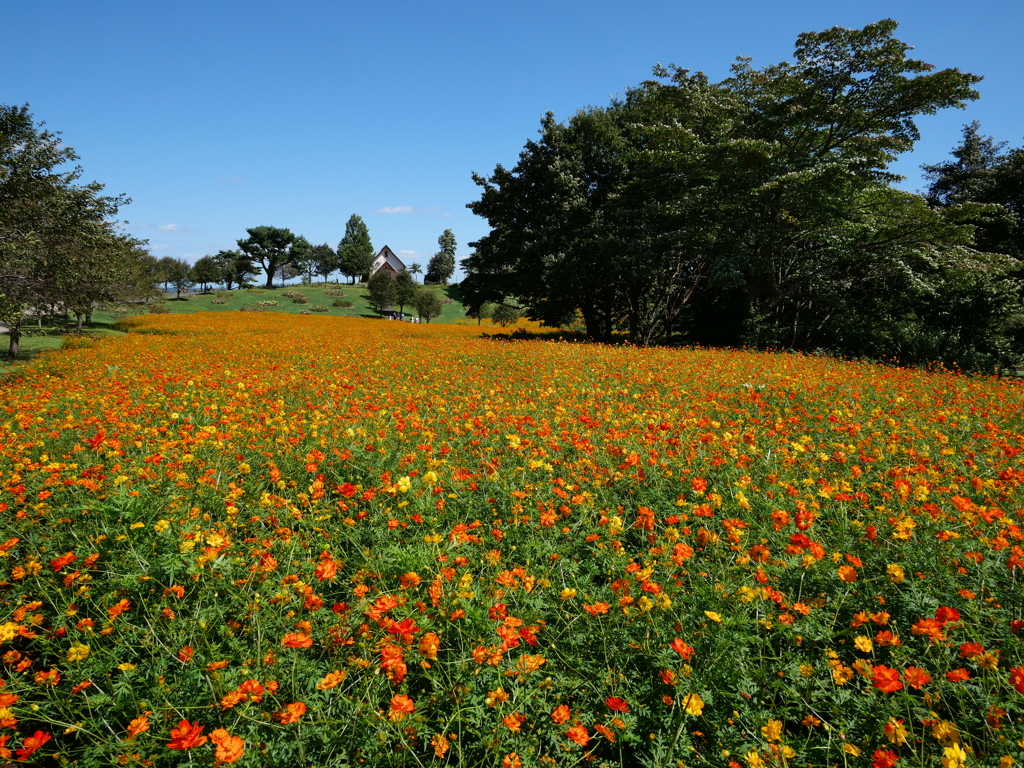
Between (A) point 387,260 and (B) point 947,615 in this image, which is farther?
(A) point 387,260

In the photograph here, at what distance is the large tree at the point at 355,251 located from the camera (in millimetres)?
93438

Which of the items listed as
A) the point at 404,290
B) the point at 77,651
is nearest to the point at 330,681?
the point at 77,651

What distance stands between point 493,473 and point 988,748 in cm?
303

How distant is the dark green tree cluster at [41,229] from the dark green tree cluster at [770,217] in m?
14.7

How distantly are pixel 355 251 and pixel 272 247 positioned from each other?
54.8ft

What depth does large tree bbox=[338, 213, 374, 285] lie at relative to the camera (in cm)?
9344

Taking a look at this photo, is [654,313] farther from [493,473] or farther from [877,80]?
[493,473]

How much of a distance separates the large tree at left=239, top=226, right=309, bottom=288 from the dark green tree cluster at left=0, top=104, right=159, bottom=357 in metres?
85.6

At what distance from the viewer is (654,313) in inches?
872

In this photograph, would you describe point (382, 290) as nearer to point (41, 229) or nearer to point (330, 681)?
point (41, 229)

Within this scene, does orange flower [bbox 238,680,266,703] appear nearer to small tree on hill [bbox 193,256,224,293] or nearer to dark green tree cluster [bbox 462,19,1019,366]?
dark green tree cluster [bbox 462,19,1019,366]

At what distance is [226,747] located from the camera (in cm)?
161

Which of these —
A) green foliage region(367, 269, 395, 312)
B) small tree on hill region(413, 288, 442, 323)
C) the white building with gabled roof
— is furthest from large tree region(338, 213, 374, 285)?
small tree on hill region(413, 288, 442, 323)

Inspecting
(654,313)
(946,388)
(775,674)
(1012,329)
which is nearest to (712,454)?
(775,674)
